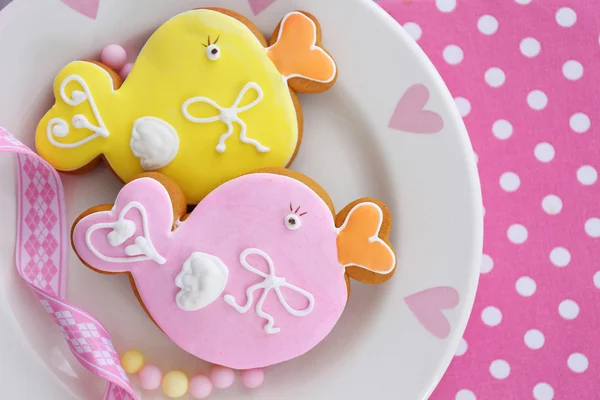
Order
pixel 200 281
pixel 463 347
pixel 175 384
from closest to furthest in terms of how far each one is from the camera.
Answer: pixel 200 281 → pixel 175 384 → pixel 463 347

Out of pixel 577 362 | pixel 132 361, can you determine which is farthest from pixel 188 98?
pixel 577 362

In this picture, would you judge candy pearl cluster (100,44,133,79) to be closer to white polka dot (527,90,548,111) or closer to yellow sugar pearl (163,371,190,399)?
A: yellow sugar pearl (163,371,190,399)

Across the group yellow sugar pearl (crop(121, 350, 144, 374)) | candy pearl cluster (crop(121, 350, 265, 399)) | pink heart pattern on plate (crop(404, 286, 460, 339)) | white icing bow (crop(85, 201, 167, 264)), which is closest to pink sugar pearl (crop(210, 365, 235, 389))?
candy pearl cluster (crop(121, 350, 265, 399))

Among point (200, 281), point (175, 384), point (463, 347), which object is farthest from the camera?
point (463, 347)

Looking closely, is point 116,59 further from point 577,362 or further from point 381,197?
point 577,362

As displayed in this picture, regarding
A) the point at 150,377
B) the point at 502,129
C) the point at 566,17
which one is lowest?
the point at 150,377

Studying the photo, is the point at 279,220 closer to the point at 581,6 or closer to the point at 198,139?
the point at 198,139

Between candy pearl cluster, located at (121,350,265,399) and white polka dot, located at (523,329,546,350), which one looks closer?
candy pearl cluster, located at (121,350,265,399)

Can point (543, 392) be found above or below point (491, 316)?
below
